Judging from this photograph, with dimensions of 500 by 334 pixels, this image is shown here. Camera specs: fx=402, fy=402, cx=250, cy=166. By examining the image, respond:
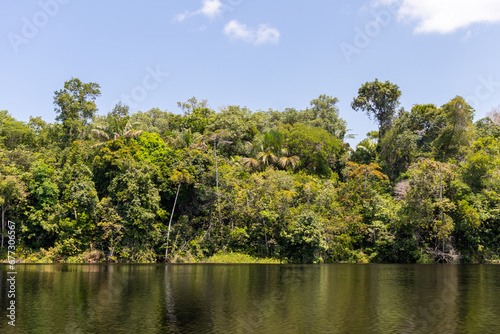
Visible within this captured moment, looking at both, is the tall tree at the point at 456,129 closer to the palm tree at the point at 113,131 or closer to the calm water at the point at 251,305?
the calm water at the point at 251,305

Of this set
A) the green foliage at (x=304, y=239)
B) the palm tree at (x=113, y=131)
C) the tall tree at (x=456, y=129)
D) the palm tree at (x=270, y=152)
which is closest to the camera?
the green foliage at (x=304, y=239)

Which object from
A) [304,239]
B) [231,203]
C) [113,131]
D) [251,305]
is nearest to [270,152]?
[231,203]

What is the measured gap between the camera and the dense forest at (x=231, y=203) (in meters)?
38.9

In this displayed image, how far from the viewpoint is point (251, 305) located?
16422 mm

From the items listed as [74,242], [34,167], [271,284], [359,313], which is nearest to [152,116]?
[34,167]

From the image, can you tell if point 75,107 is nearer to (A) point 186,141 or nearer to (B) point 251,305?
(A) point 186,141

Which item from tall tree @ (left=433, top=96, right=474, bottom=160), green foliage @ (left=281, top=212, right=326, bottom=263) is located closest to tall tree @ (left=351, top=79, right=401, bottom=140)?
tall tree @ (left=433, top=96, right=474, bottom=160)

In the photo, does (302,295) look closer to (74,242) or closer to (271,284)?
(271,284)

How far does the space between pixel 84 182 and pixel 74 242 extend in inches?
228

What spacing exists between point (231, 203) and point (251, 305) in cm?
2603

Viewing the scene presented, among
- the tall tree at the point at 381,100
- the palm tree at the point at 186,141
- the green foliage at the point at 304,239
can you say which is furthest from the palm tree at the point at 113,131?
the tall tree at the point at 381,100

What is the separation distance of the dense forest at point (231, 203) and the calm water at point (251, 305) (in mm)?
13976

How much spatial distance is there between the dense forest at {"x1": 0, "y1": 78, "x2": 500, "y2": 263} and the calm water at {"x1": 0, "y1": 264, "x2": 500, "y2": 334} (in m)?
14.0

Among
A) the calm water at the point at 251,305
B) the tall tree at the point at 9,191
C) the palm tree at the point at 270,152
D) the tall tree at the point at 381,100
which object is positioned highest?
the tall tree at the point at 381,100
